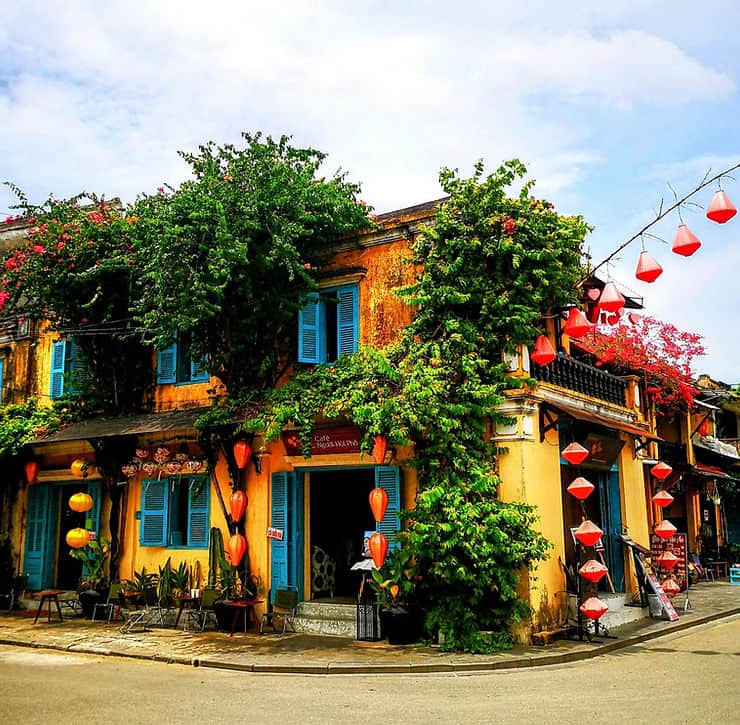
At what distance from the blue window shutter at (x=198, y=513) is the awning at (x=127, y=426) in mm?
1167

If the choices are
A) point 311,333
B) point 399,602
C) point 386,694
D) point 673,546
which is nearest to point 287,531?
point 399,602

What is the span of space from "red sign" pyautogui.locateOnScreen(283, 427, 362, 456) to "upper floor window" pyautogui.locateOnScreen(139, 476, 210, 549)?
2.15 m

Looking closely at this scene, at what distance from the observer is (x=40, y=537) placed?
56.7 feet

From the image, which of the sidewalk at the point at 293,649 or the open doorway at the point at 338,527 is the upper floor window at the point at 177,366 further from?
the sidewalk at the point at 293,649

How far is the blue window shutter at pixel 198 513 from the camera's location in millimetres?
14703

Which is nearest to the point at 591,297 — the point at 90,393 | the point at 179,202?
the point at 179,202

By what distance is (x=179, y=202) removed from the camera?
13180 mm

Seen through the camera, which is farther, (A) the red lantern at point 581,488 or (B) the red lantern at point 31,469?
(B) the red lantern at point 31,469

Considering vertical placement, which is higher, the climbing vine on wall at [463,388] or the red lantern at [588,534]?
the climbing vine on wall at [463,388]

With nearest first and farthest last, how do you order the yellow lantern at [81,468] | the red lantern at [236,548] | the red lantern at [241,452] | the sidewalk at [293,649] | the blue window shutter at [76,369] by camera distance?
1. the sidewalk at [293,649]
2. the red lantern at [236,548]
3. the red lantern at [241,452]
4. the yellow lantern at [81,468]
5. the blue window shutter at [76,369]

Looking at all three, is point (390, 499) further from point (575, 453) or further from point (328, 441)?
point (575, 453)

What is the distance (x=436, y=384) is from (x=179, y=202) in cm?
536

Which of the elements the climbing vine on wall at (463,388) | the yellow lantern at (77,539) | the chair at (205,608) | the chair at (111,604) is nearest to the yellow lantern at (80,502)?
the yellow lantern at (77,539)

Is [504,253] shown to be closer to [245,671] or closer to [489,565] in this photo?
[489,565]
